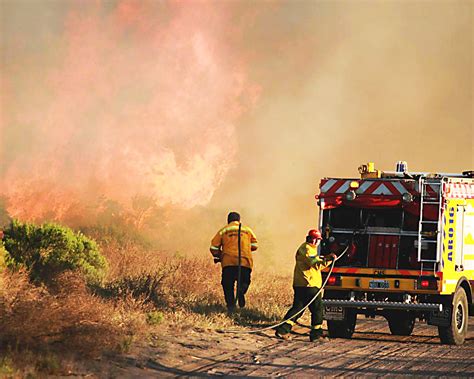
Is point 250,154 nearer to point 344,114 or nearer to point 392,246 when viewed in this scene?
point 344,114

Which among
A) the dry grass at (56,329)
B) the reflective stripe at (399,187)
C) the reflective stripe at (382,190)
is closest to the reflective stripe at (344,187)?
the reflective stripe at (382,190)

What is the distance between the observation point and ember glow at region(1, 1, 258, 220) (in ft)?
121

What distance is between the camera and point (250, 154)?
1731 inches

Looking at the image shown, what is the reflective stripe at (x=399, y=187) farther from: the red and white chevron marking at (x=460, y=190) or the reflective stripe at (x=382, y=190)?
the red and white chevron marking at (x=460, y=190)

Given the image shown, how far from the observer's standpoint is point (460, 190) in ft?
49.4

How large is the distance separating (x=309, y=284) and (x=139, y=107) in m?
28.2

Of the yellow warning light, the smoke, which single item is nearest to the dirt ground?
the yellow warning light

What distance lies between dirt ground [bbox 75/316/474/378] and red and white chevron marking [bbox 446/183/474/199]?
2.31 metres

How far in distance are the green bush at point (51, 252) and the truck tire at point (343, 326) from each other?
476 cm

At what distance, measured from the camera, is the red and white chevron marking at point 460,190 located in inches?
580

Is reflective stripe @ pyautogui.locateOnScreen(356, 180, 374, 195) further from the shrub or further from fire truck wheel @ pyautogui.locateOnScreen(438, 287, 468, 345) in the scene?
the shrub

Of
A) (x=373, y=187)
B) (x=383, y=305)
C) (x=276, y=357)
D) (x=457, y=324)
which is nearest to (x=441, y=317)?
Result: (x=457, y=324)

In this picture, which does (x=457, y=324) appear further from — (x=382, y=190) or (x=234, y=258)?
(x=234, y=258)

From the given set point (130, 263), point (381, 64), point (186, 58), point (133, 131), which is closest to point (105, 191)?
point (133, 131)
